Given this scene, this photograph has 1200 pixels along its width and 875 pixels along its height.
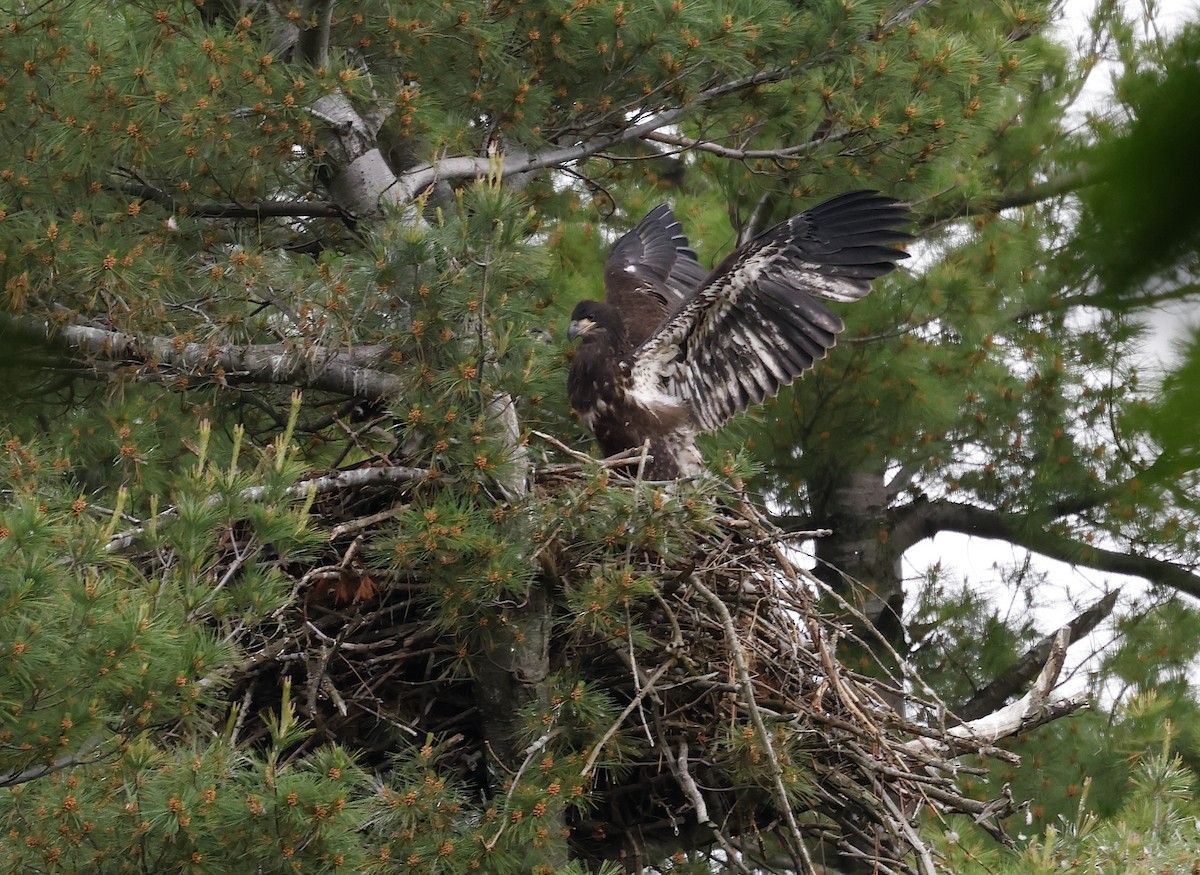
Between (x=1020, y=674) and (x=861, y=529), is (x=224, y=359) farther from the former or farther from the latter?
(x=1020, y=674)

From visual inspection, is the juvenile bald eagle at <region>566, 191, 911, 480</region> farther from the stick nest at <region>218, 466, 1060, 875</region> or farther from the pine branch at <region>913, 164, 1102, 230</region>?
the pine branch at <region>913, 164, 1102, 230</region>

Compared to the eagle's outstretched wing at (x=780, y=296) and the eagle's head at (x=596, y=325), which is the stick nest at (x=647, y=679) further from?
the eagle's head at (x=596, y=325)

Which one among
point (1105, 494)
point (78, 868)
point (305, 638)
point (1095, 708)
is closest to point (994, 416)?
point (1105, 494)

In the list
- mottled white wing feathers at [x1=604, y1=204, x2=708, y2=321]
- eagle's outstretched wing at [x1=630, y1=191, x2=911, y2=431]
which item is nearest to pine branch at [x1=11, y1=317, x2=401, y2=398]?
eagle's outstretched wing at [x1=630, y1=191, x2=911, y2=431]

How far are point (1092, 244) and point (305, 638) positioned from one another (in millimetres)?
3174

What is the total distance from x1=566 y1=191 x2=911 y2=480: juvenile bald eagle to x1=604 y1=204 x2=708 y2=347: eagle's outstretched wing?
1.98 feet

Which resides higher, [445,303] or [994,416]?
[994,416]

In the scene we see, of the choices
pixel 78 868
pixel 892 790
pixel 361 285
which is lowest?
pixel 78 868

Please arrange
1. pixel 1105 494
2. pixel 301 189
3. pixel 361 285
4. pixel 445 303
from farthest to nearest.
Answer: pixel 1105 494 < pixel 301 189 < pixel 361 285 < pixel 445 303

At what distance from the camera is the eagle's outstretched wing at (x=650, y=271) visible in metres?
5.34

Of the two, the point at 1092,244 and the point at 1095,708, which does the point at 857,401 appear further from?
the point at 1092,244

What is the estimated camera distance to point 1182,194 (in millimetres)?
391

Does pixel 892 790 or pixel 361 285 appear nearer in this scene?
pixel 361 285

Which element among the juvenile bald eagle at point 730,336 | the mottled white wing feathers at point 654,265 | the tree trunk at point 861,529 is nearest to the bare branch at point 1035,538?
the tree trunk at point 861,529
